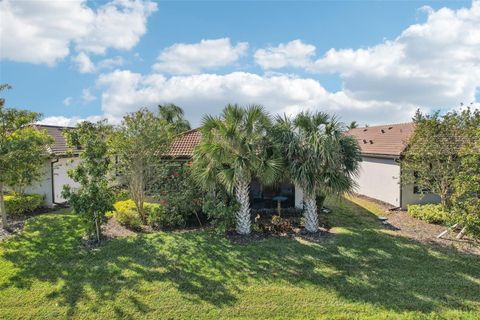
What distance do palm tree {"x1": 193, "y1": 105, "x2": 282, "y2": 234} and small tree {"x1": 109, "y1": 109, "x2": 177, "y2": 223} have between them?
2047 mm

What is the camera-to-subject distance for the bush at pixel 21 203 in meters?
14.9

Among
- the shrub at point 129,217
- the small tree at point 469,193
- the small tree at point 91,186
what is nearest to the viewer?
the small tree at point 469,193

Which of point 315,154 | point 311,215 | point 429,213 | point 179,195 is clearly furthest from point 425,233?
point 179,195

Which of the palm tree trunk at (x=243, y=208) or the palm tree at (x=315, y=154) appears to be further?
the palm tree trunk at (x=243, y=208)

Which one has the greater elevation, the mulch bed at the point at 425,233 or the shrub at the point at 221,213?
the shrub at the point at 221,213

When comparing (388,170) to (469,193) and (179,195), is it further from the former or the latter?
(179,195)

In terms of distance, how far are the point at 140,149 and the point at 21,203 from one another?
8103 millimetres

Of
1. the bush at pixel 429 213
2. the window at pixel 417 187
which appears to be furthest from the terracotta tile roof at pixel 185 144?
the bush at pixel 429 213

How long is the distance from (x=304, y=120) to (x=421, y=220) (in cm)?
883

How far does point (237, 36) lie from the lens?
50.2 ft

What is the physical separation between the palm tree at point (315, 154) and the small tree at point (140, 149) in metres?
5.13

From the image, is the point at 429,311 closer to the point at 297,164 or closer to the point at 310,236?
the point at 310,236

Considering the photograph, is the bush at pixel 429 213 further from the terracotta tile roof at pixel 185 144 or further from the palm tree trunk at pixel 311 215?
the terracotta tile roof at pixel 185 144

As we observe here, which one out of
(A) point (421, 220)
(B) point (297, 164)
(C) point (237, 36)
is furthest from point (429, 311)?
(C) point (237, 36)
